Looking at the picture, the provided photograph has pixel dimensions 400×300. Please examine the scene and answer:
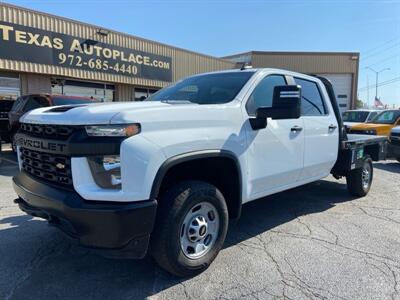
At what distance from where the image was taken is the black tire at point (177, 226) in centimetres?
297

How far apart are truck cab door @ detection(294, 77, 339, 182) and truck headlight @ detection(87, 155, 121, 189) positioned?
2.80 meters

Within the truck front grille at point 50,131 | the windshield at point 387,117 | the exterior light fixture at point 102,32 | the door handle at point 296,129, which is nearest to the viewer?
the truck front grille at point 50,131

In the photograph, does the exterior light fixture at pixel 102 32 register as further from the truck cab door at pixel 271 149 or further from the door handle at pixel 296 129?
the door handle at pixel 296 129

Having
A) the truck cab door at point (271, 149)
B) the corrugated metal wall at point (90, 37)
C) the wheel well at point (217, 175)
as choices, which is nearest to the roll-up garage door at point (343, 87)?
the corrugated metal wall at point (90, 37)

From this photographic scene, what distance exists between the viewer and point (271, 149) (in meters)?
3.99

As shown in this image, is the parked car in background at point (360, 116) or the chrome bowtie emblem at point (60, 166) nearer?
the chrome bowtie emblem at point (60, 166)

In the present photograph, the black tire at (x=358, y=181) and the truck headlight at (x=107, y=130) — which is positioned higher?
the truck headlight at (x=107, y=130)

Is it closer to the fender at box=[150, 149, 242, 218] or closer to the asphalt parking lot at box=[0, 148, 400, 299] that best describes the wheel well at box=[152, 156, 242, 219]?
the fender at box=[150, 149, 242, 218]

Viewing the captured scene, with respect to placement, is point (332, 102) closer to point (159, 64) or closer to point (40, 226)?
point (40, 226)

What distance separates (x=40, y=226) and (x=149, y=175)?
2548 mm

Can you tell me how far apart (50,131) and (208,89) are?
1897 mm

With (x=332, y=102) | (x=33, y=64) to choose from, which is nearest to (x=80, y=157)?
(x=332, y=102)

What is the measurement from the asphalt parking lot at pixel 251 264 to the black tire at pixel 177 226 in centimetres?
17

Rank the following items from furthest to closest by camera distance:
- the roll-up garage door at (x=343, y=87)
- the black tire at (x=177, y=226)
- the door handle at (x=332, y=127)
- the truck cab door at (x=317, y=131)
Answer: the roll-up garage door at (x=343, y=87)
the door handle at (x=332, y=127)
the truck cab door at (x=317, y=131)
the black tire at (x=177, y=226)
